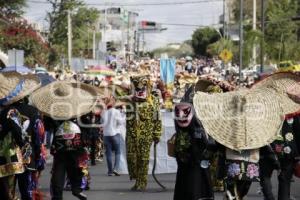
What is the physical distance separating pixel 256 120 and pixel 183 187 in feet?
4.77

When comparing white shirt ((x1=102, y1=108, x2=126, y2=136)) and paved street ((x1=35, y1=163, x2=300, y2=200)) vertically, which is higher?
white shirt ((x1=102, y1=108, x2=126, y2=136))

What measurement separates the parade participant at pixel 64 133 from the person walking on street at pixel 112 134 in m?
5.30

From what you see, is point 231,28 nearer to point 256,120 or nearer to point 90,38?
point 90,38

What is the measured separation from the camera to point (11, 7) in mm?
43125

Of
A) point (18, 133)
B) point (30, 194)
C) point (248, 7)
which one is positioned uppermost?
point (248, 7)

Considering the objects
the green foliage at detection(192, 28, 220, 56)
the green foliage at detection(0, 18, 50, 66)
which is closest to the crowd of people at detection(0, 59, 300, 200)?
the green foliage at detection(0, 18, 50, 66)

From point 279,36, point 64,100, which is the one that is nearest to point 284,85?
point 64,100

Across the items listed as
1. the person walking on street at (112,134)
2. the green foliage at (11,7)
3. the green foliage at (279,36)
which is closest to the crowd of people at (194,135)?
the person walking on street at (112,134)

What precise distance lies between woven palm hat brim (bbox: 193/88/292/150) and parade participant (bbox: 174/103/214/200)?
65cm

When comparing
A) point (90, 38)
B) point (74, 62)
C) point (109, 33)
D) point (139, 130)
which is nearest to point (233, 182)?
point (139, 130)

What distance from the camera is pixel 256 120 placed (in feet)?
32.2

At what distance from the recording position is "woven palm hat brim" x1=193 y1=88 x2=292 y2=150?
9758 mm

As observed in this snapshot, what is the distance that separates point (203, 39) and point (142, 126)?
322ft

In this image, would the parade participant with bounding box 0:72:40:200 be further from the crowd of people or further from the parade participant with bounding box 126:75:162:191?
the parade participant with bounding box 126:75:162:191
